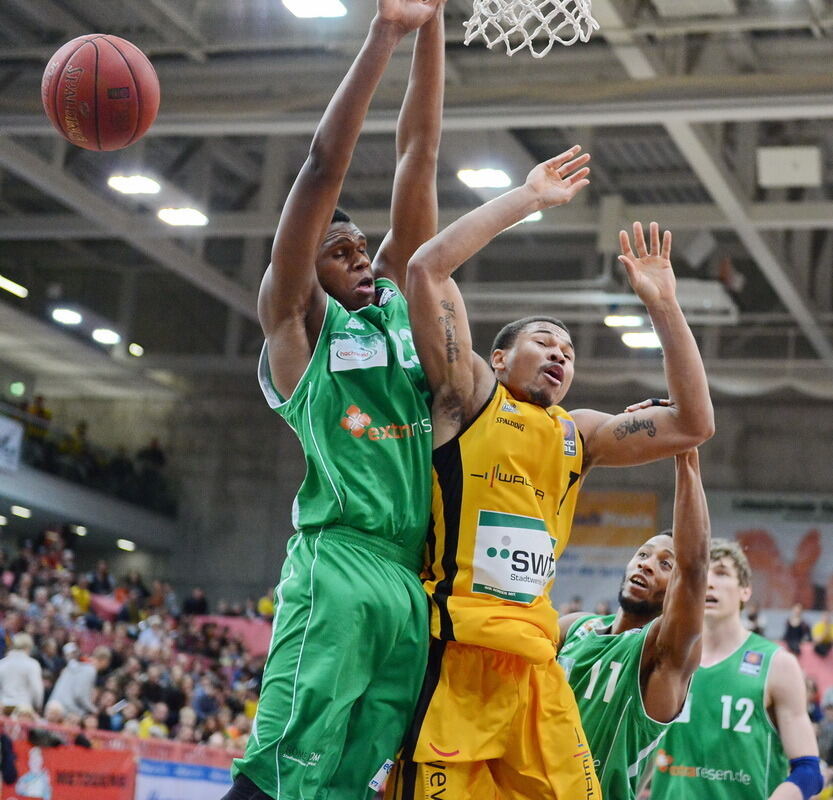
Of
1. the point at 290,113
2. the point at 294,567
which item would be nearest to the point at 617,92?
the point at 290,113

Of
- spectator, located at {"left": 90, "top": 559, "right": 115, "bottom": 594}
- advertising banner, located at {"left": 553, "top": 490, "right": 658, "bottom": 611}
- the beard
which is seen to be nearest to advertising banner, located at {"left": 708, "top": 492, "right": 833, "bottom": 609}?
advertising banner, located at {"left": 553, "top": 490, "right": 658, "bottom": 611}

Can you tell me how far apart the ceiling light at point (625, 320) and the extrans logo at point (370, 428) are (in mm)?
18508

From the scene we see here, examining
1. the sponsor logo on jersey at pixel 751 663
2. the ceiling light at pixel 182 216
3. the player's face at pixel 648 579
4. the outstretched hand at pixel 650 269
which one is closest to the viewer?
the outstretched hand at pixel 650 269

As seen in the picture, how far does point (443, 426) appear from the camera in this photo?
14.1 feet

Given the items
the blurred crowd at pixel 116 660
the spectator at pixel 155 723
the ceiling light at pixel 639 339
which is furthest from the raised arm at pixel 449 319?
the ceiling light at pixel 639 339

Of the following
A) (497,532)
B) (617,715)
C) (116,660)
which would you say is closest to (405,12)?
(497,532)

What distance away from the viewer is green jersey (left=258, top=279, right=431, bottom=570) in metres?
4.11

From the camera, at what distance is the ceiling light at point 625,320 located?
22.5 meters

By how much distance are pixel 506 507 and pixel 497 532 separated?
0.29 ft

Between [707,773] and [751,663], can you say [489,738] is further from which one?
[751,663]

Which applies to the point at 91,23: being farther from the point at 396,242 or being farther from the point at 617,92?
the point at 396,242

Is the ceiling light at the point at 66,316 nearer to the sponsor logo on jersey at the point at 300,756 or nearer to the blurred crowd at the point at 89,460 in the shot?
the blurred crowd at the point at 89,460

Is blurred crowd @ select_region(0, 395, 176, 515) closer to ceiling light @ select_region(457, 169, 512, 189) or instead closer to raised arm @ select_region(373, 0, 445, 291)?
ceiling light @ select_region(457, 169, 512, 189)

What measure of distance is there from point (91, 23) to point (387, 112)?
4788 mm
